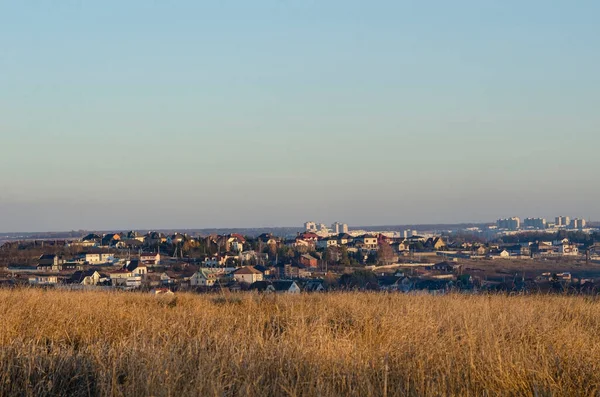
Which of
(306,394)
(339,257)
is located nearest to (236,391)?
(306,394)

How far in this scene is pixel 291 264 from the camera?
37.2 metres

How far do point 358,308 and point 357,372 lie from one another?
5.04 metres

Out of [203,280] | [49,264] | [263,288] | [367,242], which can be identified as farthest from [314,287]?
[367,242]

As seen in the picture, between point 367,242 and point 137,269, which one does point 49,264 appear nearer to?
point 137,269

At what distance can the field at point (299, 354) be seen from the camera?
634 centimetres

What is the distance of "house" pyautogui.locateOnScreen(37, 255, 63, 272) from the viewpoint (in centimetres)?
3297

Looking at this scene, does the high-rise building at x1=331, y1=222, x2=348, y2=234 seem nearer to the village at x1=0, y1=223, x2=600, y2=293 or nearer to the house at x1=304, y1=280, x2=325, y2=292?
the village at x1=0, y1=223, x2=600, y2=293

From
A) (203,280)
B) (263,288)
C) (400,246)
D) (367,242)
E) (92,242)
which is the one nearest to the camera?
(263,288)

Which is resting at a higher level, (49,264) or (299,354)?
(299,354)

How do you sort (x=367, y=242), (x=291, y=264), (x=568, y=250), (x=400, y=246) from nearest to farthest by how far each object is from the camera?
1. (x=291, y=264)
2. (x=568, y=250)
3. (x=400, y=246)
4. (x=367, y=242)

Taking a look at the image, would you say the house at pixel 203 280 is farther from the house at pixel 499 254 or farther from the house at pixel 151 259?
the house at pixel 499 254

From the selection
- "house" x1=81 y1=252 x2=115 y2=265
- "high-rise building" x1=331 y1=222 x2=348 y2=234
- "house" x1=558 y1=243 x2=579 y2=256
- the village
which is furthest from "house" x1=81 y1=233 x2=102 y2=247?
Result: "high-rise building" x1=331 y1=222 x2=348 y2=234

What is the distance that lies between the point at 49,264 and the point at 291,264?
1114cm

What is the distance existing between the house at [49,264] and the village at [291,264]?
0.21 ft
